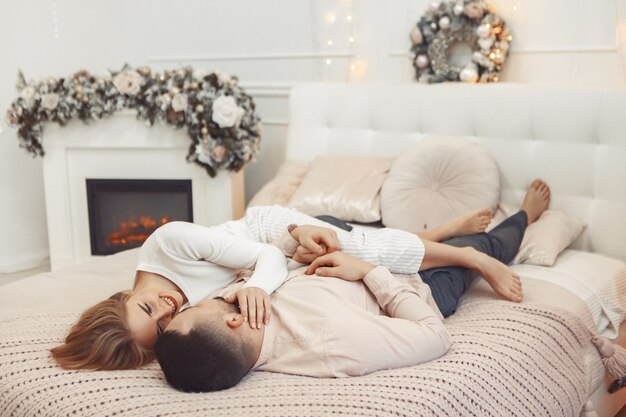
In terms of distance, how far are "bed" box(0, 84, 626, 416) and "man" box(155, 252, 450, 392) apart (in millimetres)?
42

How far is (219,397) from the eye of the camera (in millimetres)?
1457

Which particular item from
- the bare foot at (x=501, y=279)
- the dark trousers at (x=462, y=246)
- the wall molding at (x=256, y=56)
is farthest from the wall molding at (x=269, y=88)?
the bare foot at (x=501, y=279)

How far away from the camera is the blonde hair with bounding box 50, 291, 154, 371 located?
1.60 metres

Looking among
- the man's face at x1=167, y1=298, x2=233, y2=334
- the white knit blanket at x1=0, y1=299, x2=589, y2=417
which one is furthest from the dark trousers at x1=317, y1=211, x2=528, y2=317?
the man's face at x1=167, y1=298, x2=233, y2=334

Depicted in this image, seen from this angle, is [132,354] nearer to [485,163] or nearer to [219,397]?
[219,397]

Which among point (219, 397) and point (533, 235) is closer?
point (219, 397)

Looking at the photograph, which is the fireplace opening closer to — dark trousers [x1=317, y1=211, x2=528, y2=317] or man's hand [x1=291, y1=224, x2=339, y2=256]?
dark trousers [x1=317, y1=211, x2=528, y2=317]

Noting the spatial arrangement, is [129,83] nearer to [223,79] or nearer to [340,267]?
[223,79]

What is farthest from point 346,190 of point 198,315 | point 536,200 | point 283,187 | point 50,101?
point 50,101

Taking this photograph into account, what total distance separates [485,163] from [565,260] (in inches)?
20.0

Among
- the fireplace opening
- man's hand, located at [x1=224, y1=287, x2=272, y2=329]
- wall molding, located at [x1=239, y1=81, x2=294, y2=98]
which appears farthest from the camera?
wall molding, located at [x1=239, y1=81, x2=294, y2=98]

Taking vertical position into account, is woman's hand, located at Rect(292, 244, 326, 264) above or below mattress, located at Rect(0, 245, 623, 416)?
above

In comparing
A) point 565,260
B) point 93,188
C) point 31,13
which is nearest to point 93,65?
point 31,13

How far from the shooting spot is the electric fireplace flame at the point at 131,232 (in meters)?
3.83
